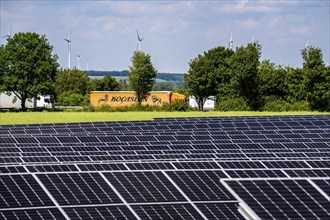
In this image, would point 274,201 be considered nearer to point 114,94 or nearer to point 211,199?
point 211,199

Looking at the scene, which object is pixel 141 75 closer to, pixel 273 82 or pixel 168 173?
pixel 273 82

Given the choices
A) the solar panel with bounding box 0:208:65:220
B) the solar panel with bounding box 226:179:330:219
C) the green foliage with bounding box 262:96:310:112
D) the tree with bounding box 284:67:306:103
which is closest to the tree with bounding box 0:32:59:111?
the green foliage with bounding box 262:96:310:112

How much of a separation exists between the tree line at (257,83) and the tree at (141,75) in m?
5.30

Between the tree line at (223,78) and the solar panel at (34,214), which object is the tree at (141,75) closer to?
the tree line at (223,78)

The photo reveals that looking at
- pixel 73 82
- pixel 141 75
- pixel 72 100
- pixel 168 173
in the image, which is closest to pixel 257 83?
pixel 141 75

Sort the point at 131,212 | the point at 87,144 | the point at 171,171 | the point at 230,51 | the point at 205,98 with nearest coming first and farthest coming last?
the point at 131,212 → the point at 171,171 → the point at 87,144 → the point at 205,98 → the point at 230,51

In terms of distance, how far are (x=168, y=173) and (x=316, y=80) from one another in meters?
68.3

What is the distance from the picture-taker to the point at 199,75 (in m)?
102

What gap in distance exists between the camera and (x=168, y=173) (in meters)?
23.7

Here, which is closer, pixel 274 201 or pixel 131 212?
pixel 274 201

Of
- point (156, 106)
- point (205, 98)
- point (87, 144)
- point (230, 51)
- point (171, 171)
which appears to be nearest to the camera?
point (171, 171)

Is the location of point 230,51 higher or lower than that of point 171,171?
higher

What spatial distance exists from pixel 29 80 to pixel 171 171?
7554 centimetres

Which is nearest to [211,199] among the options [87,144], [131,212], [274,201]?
[131,212]
